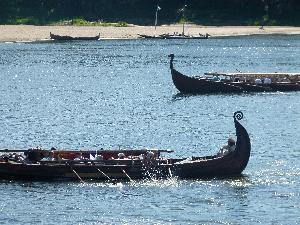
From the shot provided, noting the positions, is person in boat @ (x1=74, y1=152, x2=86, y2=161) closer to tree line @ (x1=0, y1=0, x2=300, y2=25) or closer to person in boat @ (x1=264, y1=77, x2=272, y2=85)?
person in boat @ (x1=264, y1=77, x2=272, y2=85)

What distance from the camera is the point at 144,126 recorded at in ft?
241

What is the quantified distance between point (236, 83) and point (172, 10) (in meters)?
Answer: 85.7

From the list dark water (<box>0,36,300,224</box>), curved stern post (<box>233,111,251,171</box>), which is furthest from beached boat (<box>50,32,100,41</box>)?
curved stern post (<box>233,111,251,171</box>)

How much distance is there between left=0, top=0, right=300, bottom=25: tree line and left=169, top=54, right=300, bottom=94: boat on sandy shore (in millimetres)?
76794

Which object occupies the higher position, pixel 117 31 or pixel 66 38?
pixel 117 31

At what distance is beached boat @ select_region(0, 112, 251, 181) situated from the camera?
51812 millimetres

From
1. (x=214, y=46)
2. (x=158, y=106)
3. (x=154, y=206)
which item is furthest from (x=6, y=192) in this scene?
(x=214, y=46)

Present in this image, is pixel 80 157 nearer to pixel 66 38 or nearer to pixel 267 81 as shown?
pixel 267 81

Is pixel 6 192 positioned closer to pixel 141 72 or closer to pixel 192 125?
pixel 192 125

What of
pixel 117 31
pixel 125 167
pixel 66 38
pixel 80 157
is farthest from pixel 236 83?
pixel 117 31

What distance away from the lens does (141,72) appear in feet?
380

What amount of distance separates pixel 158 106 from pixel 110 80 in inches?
894

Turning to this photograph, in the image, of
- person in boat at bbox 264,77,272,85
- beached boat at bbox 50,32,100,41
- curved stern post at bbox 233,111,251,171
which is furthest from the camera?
beached boat at bbox 50,32,100,41

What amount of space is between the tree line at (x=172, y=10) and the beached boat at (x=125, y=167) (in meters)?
121
